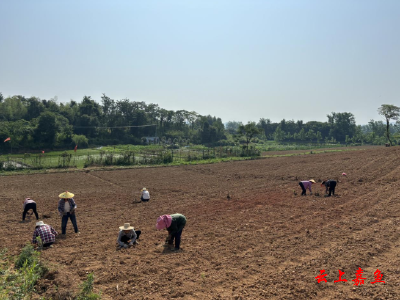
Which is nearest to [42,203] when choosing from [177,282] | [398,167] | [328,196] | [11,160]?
[177,282]

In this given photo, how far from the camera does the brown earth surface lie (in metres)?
5.88

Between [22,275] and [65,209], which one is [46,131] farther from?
[22,275]

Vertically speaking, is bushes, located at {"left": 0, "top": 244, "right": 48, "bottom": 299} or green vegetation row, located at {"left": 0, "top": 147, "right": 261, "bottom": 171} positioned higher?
green vegetation row, located at {"left": 0, "top": 147, "right": 261, "bottom": 171}

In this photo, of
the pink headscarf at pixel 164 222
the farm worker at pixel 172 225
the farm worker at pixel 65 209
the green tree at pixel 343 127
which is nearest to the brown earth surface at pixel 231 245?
the farm worker at pixel 172 225

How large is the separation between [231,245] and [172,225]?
71.7 inches

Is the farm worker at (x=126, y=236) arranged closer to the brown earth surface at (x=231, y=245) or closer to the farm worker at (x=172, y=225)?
the brown earth surface at (x=231, y=245)

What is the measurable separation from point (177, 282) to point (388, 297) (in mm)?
3985

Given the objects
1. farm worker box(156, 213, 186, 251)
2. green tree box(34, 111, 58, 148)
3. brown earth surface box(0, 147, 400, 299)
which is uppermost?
green tree box(34, 111, 58, 148)

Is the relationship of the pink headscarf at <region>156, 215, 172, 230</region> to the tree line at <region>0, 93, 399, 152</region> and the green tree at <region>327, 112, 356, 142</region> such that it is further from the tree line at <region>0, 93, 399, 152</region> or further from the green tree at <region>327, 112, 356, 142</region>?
the green tree at <region>327, 112, 356, 142</region>

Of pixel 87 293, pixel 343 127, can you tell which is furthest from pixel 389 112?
pixel 87 293

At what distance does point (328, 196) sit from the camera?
14789mm

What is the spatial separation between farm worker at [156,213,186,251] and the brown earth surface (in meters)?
0.34

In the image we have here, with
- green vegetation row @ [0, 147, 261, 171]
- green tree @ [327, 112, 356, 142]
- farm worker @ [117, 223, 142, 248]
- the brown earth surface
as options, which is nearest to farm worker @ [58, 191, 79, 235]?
the brown earth surface

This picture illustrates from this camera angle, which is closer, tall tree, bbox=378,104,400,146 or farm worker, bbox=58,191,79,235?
farm worker, bbox=58,191,79,235
